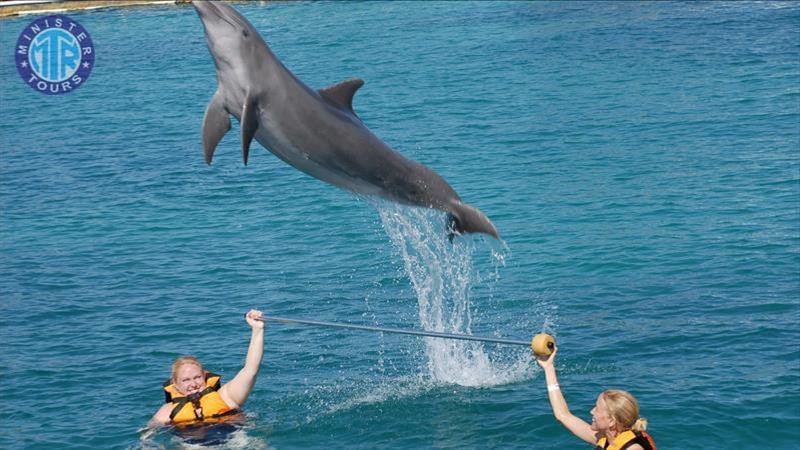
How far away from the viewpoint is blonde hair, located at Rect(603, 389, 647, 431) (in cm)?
927

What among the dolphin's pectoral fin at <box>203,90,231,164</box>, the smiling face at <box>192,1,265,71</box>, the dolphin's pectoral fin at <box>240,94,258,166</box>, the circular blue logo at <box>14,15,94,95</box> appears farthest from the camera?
the circular blue logo at <box>14,15,94,95</box>

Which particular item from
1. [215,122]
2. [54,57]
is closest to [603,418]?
[215,122]

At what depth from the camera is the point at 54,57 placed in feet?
127

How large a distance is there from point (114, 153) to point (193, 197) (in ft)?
13.1

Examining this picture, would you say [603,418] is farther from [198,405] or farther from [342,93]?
[198,405]

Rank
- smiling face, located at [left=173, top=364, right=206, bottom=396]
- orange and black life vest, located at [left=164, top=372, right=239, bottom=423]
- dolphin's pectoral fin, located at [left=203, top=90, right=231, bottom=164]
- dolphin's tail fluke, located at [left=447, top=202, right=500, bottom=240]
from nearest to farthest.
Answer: dolphin's pectoral fin, located at [left=203, top=90, right=231, bottom=164], dolphin's tail fluke, located at [left=447, top=202, right=500, bottom=240], smiling face, located at [left=173, top=364, right=206, bottom=396], orange and black life vest, located at [left=164, top=372, right=239, bottom=423]

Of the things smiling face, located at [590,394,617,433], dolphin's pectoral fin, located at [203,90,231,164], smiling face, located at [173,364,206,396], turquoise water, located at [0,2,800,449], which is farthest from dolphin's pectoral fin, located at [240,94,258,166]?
smiling face, located at [173,364,206,396]

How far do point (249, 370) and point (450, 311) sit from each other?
6435mm

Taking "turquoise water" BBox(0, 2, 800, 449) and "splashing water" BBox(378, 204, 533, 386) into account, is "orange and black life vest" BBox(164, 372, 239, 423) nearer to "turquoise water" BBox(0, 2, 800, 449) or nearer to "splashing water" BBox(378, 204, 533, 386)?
"turquoise water" BBox(0, 2, 800, 449)

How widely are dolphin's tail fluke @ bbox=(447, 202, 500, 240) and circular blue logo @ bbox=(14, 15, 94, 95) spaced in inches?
987

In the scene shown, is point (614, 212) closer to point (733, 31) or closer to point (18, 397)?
point (18, 397)

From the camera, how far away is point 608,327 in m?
16.2

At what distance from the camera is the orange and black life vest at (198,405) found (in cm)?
1191

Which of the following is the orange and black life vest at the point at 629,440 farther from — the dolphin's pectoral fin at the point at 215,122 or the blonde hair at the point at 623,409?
the dolphin's pectoral fin at the point at 215,122
